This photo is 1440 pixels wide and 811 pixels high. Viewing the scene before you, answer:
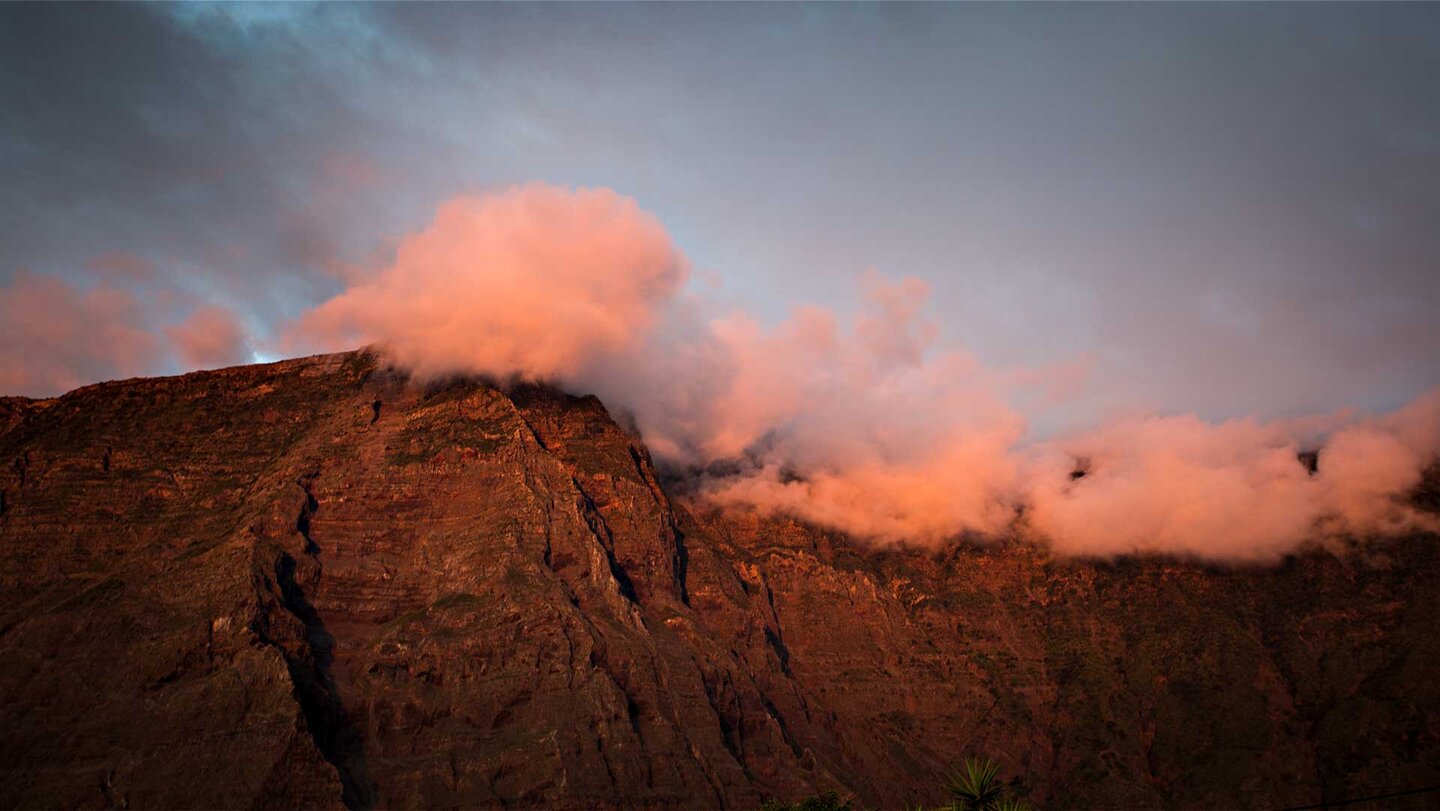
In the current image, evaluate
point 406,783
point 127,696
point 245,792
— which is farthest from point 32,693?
point 406,783

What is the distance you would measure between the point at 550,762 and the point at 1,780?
8217 cm

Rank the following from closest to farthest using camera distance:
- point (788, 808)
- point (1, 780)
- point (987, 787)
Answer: point (987, 787) → point (788, 808) → point (1, 780)

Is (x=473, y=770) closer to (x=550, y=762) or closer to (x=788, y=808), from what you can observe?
(x=550, y=762)

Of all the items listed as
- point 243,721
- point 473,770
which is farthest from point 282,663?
point 473,770

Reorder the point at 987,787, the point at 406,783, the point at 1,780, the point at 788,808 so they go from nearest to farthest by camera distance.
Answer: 1. the point at 987,787
2. the point at 788,808
3. the point at 1,780
4. the point at 406,783

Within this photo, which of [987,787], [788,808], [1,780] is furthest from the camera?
[1,780]

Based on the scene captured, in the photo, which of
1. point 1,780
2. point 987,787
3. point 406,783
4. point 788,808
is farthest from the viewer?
point 406,783

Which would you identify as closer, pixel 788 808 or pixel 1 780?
pixel 788 808

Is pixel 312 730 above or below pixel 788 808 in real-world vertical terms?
above

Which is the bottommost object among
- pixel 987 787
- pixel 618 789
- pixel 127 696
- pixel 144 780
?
pixel 987 787

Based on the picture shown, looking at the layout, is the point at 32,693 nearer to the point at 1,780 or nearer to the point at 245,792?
the point at 1,780

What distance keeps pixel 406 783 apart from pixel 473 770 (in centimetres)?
1066

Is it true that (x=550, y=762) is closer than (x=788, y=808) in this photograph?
No

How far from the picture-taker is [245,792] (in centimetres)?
17988
